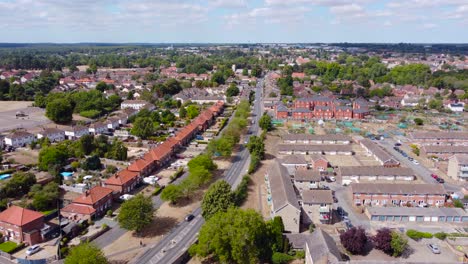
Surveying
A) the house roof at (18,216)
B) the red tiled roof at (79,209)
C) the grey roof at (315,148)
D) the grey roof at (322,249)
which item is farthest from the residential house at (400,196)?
the house roof at (18,216)

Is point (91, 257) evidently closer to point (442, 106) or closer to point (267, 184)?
point (267, 184)

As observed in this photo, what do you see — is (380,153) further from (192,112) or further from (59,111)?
(59,111)

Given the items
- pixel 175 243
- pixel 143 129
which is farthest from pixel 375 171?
pixel 143 129

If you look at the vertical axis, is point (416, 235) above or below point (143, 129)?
below

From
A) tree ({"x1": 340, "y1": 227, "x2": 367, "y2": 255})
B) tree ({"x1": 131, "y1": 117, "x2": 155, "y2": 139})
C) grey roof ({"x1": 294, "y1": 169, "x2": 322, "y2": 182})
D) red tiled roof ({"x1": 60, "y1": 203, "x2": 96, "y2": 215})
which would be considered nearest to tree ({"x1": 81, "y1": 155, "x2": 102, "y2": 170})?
red tiled roof ({"x1": 60, "y1": 203, "x2": 96, "y2": 215})

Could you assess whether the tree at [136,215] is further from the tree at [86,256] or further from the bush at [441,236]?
the bush at [441,236]
